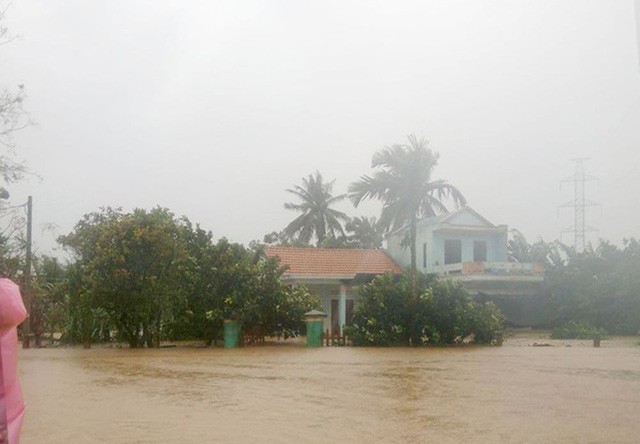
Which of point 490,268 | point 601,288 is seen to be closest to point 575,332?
point 601,288

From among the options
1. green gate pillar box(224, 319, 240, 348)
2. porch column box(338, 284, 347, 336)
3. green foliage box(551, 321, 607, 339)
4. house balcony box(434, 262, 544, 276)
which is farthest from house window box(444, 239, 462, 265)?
green gate pillar box(224, 319, 240, 348)

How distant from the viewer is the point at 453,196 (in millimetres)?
34531

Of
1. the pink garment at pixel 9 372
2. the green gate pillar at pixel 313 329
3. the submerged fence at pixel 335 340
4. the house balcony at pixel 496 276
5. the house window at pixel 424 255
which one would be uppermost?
the house window at pixel 424 255

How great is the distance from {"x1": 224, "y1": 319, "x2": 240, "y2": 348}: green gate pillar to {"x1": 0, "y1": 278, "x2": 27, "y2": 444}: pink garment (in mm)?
23783

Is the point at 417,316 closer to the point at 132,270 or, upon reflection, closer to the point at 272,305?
the point at 272,305

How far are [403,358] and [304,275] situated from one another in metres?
13.0

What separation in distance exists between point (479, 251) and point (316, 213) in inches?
485

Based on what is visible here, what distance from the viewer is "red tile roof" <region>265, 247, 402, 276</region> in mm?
33000

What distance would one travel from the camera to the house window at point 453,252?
3552 centimetres

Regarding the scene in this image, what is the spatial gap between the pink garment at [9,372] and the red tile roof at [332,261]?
100ft

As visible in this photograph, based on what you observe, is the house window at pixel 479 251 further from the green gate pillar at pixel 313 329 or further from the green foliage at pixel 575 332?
the green gate pillar at pixel 313 329

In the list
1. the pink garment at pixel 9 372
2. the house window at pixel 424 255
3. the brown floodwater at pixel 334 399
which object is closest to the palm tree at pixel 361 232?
the house window at pixel 424 255

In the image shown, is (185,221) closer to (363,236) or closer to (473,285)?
(473,285)

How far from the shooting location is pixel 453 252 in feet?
117
